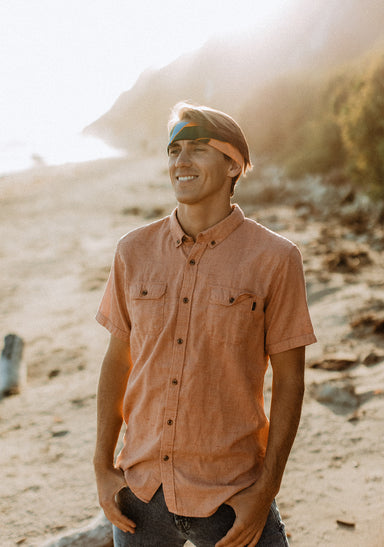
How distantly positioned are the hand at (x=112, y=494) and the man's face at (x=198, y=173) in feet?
3.63

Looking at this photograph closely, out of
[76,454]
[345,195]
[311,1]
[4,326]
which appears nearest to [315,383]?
[76,454]

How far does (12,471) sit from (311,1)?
60.5 meters

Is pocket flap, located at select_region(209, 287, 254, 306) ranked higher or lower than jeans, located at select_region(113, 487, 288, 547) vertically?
higher

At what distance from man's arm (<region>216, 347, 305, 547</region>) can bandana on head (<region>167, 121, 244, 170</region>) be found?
2.67 feet

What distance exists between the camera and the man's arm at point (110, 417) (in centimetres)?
198

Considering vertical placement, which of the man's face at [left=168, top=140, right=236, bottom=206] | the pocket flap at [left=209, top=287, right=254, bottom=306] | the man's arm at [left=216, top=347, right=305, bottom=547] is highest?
the man's face at [left=168, top=140, right=236, bottom=206]

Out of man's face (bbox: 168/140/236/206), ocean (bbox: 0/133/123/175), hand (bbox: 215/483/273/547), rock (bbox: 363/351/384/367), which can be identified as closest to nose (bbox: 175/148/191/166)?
man's face (bbox: 168/140/236/206)

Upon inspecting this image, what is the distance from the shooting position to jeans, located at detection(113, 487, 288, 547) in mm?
1803

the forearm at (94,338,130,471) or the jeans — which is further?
the forearm at (94,338,130,471)

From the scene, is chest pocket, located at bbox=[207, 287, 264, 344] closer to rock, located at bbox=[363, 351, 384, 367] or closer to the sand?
the sand

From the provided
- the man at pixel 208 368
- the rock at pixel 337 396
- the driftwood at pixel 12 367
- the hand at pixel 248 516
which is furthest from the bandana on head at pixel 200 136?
the driftwood at pixel 12 367

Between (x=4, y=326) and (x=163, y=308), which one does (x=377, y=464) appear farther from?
(x=4, y=326)

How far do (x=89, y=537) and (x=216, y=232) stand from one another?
2418 mm

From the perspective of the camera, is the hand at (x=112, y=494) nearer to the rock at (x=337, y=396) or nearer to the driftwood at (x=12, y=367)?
the rock at (x=337, y=396)
